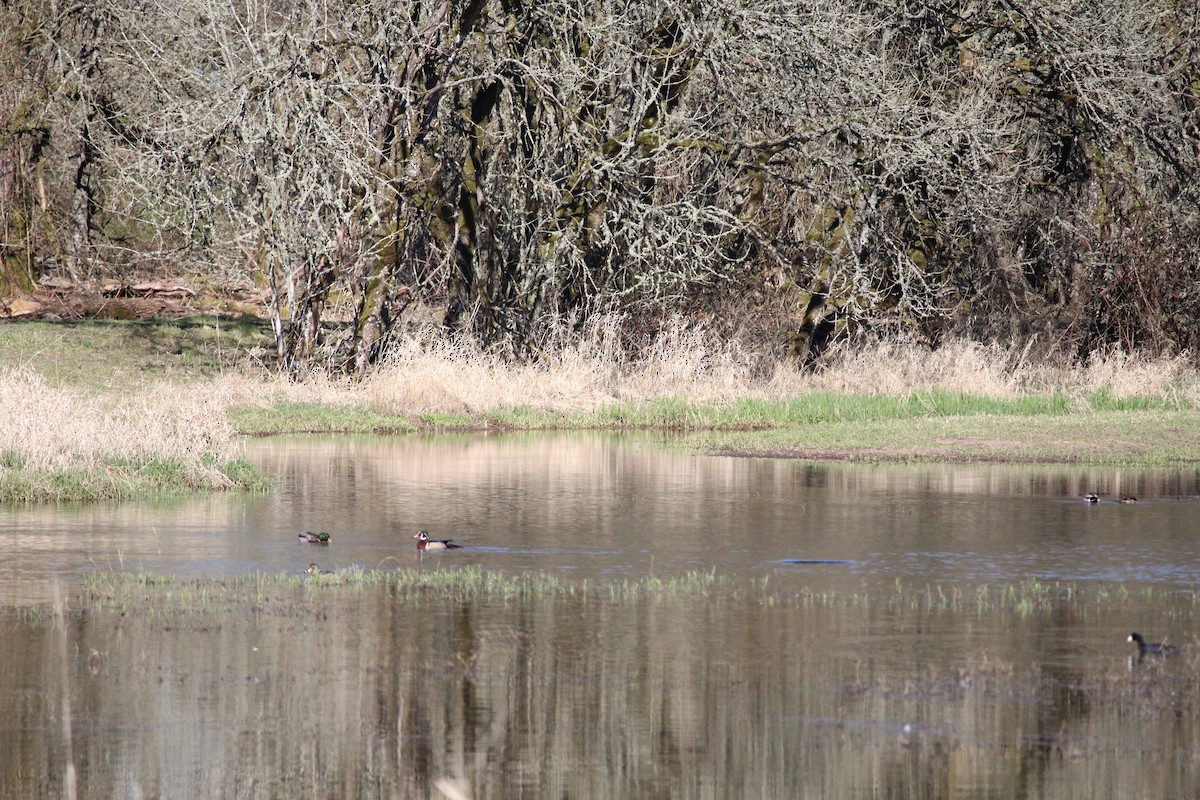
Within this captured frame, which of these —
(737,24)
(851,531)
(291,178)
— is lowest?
(851,531)

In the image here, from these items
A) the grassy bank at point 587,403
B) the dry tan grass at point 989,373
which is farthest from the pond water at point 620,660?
the dry tan grass at point 989,373

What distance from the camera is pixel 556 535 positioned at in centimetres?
1595

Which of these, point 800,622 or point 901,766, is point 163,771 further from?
point 800,622

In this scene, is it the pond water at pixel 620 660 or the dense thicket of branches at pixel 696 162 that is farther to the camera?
the dense thicket of branches at pixel 696 162

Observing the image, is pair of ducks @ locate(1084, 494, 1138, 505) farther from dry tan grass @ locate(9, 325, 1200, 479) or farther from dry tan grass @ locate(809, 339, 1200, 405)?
dry tan grass @ locate(809, 339, 1200, 405)

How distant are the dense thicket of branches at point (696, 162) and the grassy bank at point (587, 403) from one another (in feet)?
4.36

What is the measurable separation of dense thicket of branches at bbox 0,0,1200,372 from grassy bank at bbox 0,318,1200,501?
133cm

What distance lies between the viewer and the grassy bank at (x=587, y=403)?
18688 millimetres

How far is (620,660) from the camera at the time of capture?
10562 mm

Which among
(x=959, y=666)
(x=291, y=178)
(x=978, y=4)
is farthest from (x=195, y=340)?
(x=959, y=666)

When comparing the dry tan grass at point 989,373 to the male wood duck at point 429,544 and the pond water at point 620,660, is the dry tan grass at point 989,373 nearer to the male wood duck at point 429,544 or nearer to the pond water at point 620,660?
the pond water at point 620,660

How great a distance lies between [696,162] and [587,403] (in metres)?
6.17

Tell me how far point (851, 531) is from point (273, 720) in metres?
8.17

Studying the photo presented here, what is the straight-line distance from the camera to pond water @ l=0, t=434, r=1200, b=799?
8273 millimetres
